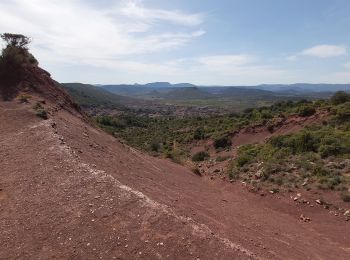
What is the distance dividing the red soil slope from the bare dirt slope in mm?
25

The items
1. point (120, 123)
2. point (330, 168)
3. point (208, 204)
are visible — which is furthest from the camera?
point (120, 123)

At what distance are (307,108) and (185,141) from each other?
14.7 metres

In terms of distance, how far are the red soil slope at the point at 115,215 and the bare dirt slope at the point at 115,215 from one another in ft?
0.08

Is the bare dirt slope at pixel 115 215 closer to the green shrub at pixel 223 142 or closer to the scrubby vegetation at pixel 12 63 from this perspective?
the scrubby vegetation at pixel 12 63

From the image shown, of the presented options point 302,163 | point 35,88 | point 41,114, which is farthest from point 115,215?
point 35,88

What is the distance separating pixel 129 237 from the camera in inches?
342

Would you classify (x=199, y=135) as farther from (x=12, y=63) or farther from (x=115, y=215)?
(x=115, y=215)

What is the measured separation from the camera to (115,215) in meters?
9.48

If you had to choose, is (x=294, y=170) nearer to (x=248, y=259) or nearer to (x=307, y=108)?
Answer: (x=248, y=259)

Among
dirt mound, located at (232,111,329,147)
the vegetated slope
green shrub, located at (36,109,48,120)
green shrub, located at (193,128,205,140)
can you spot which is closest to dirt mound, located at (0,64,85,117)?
green shrub, located at (36,109,48,120)

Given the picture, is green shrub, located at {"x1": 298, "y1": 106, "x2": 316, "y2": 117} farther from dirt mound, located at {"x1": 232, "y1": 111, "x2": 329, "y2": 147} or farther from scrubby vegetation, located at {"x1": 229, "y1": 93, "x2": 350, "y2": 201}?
scrubby vegetation, located at {"x1": 229, "y1": 93, "x2": 350, "y2": 201}

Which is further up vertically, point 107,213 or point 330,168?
point 107,213

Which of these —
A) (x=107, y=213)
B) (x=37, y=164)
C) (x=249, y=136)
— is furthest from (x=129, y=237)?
(x=249, y=136)

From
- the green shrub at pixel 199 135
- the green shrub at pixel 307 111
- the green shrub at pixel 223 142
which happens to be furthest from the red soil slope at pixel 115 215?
the green shrub at pixel 199 135
